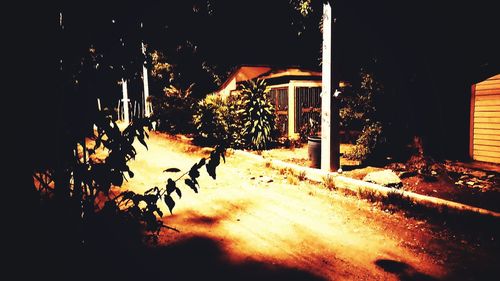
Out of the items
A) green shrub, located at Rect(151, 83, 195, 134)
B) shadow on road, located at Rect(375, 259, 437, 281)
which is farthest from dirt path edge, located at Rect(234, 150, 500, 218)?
green shrub, located at Rect(151, 83, 195, 134)

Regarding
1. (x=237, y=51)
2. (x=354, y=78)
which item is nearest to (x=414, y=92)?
(x=354, y=78)

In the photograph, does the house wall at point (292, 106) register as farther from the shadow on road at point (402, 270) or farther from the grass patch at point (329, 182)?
the shadow on road at point (402, 270)

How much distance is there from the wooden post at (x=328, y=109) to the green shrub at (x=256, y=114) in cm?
377

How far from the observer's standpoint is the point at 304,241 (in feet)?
14.8

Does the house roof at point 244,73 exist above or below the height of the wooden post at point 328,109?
above

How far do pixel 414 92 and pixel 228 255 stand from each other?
865 centimetres

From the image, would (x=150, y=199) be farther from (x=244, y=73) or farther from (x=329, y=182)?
(x=244, y=73)

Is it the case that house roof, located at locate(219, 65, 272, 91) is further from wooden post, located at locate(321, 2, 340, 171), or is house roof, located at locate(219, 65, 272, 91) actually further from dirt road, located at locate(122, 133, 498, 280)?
dirt road, located at locate(122, 133, 498, 280)

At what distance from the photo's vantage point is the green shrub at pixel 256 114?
37.0 feet

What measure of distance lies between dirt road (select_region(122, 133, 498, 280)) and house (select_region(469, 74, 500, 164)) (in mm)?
5125

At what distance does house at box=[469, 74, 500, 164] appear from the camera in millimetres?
8406

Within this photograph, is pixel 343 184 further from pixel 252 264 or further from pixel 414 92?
pixel 414 92

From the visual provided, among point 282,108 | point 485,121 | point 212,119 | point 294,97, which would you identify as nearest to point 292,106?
point 294,97

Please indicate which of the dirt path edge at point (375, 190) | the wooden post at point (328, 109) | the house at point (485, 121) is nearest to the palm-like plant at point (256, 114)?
the dirt path edge at point (375, 190)
